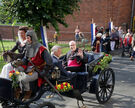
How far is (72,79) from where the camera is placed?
4.40 m

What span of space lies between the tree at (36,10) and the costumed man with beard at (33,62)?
8.28 feet

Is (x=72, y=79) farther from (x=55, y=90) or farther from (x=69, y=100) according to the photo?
(x=69, y=100)

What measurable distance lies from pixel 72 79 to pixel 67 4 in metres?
3.29

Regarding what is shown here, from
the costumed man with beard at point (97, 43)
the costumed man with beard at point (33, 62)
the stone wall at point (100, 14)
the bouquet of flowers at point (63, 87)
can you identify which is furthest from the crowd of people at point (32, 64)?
the stone wall at point (100, 14)

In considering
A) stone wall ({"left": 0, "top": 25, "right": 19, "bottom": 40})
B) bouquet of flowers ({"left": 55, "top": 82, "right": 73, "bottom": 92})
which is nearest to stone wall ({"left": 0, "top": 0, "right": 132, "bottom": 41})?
stone wall ({"left": 0, "top": 25, "right": 19, "bottom": 40})

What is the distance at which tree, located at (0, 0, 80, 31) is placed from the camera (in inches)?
242

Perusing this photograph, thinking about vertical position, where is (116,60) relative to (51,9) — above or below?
below

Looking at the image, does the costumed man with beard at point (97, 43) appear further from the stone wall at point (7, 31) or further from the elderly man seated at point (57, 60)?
the stone wall at point (7, 31)

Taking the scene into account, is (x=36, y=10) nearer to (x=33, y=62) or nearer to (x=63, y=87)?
(x=33, y=62)

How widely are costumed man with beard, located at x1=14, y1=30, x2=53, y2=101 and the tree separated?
99.3 inches

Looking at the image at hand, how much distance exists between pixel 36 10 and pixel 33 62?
9.88ft

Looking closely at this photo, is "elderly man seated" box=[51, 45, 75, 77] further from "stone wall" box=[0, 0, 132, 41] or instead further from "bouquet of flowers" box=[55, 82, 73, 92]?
"stone wall" box=[0, 0, 132, 41]

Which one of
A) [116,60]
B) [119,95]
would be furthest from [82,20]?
[119,95]

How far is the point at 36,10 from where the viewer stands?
6430 mm
